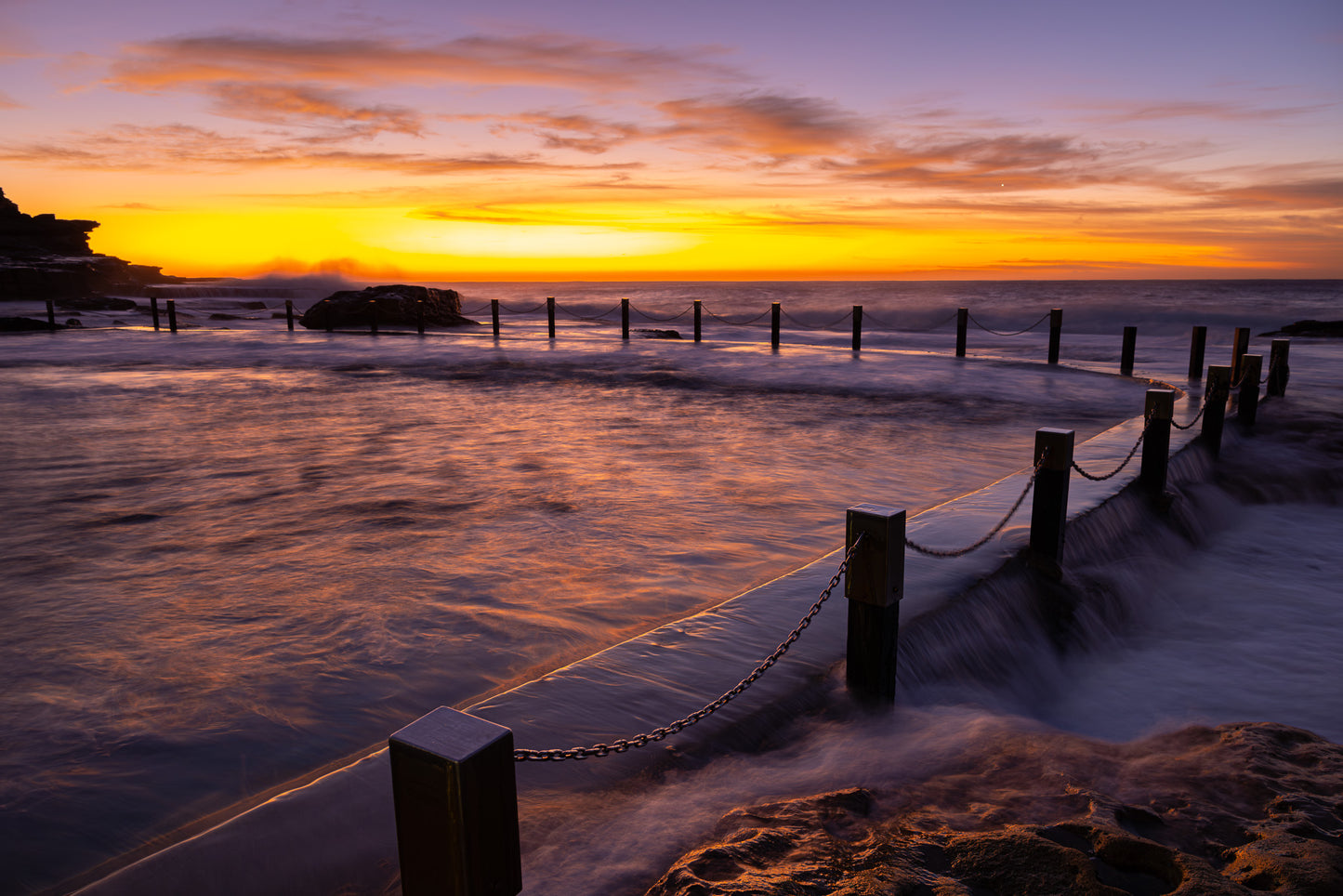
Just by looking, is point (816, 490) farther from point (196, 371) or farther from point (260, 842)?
point (196, 371)

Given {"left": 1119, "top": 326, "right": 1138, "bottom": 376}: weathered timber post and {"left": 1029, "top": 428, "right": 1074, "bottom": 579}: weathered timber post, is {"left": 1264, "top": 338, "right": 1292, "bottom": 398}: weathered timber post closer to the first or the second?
{"left": 1119, "top": 326, "right": 1138, "bottom": 376}: weathered timber post

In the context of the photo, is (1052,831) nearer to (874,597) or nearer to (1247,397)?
(874,597)

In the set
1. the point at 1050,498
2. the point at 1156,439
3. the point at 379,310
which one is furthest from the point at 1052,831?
the point at 379,310

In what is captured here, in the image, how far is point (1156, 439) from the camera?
6.70m

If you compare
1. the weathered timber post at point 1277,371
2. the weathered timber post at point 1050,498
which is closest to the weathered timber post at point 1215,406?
the weathered timber post at point 1277,371

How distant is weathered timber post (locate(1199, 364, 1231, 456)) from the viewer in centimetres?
856

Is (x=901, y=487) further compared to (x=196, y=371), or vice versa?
(x=196, y=371)

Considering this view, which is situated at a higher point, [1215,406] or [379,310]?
[379,310]

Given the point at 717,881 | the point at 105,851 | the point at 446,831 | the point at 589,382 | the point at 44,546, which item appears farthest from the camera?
the point at 589,382

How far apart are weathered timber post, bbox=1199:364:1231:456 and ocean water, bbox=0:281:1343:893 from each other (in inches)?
34.6

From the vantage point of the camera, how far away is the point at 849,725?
3.23 m

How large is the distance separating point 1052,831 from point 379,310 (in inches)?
1217

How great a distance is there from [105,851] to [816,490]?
17.4 ft

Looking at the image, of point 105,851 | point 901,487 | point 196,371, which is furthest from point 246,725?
point 196,371
